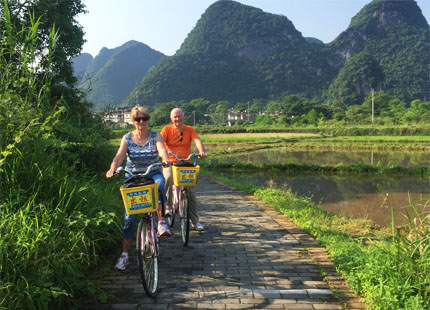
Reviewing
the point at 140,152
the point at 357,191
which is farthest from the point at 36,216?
the point at 357,191

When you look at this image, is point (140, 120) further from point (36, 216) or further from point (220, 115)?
point (220, 115)

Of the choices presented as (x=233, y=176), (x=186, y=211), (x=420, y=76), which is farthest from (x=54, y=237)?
(x=420, y=76)

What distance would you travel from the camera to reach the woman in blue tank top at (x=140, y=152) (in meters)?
3.54

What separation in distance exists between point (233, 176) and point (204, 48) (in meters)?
166

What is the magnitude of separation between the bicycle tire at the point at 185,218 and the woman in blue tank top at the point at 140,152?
85 centimetres

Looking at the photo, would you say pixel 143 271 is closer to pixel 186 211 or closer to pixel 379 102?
pixel 186 211

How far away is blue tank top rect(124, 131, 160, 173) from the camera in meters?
3.63

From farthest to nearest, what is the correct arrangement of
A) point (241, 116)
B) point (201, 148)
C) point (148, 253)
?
point (241, 116), point (201, 148), point (148, 253)

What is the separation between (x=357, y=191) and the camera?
1312 cm

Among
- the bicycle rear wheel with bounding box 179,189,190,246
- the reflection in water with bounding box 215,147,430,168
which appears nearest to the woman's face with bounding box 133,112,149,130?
the bicycle rear wheel with bounding box 179,189,190,246

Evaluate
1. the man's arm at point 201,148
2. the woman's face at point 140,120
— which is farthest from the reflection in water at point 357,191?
the woman's face at point 140,120

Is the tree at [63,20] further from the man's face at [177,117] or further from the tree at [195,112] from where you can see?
the tree at [195,112]

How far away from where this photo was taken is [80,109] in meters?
9.10

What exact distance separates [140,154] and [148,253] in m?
1.08
